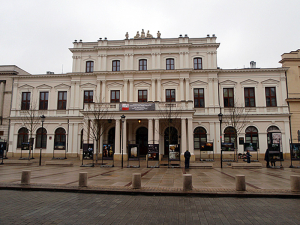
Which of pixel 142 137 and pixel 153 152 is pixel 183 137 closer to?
pixel 153 152

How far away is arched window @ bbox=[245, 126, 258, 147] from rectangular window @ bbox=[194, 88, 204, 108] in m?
7.18

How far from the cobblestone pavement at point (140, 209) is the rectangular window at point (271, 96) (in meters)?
26.2

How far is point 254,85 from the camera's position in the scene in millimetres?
32250

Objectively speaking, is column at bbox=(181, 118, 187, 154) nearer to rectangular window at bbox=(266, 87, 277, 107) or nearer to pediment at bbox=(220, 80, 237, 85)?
pediment at bbox=(220, 80, 237, 85)

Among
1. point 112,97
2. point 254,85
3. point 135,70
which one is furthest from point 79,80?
point 254,85

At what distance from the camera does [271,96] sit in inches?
1257

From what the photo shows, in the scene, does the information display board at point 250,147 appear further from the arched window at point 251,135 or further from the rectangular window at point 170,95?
the rectangular window at point 170,95

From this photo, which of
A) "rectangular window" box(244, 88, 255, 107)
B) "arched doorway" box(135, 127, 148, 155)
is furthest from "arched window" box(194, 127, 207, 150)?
"rectangular window" box(244, 88, 255, 107)

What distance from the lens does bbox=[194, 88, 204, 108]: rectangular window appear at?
32.5 meters

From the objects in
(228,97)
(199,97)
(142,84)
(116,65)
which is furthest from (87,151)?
(228,97)

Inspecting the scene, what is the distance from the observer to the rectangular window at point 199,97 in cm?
3250

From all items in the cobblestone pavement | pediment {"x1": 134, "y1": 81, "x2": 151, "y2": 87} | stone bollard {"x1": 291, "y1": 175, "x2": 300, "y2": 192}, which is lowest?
the cobblestone pavement

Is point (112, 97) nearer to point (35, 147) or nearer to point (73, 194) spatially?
point (35, 147)

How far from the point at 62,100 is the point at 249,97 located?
28.2 m
